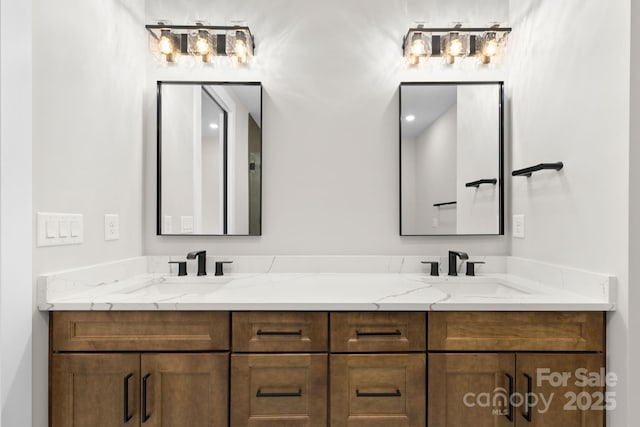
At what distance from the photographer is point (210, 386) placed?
132 centimetres

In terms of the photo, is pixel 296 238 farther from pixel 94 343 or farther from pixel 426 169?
pixel 94 343

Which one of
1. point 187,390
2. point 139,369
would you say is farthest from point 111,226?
point 187,390

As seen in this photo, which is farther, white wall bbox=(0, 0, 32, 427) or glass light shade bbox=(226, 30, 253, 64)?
glass light shade bbox=(226, 30, 253, 64)

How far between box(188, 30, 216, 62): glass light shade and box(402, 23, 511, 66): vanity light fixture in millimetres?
987

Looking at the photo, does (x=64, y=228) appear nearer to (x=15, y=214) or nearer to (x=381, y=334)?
(x=15, y=214)

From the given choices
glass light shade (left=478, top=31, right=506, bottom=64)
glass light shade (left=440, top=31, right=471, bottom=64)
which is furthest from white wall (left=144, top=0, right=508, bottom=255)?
glass light shade (left=478, top=31, right=506, bottom=64)

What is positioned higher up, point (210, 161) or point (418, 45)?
point (418, 45)

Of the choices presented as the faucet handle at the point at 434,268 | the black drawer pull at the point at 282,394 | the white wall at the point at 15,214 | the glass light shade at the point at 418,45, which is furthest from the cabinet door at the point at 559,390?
the white wall at the point at 15,214

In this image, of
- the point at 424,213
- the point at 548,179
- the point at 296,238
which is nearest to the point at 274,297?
the point at 296,238

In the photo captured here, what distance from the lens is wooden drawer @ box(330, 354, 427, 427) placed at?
1.32 metres

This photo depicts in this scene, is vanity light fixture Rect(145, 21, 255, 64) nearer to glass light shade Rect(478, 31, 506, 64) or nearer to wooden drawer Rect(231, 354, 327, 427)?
glass light shade Rect(478, 31, 506, 64)

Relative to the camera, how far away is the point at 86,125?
1.50 metres

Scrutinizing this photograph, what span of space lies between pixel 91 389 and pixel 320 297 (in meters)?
0.84

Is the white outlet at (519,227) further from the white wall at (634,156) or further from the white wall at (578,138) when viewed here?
the white wall at (634,156)
